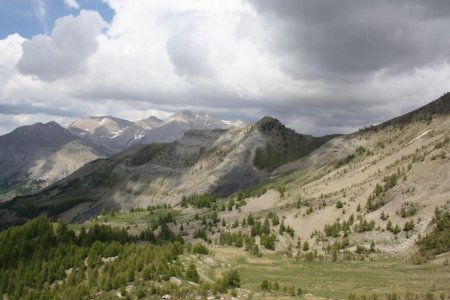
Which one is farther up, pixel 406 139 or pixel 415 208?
pixel 406 139

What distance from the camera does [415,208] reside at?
8875 centimetres

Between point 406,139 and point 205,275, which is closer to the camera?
point 205,275

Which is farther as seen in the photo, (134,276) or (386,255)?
(386,255)

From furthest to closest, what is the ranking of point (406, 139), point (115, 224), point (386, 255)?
1. point (406, 139)
2. point (115, 224)
3. point (386, 255)

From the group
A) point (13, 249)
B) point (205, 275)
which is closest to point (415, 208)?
point (205, 275)

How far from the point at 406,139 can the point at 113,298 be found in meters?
152

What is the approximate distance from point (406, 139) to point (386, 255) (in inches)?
4613

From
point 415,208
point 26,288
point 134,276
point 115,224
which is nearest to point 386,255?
point 415,208

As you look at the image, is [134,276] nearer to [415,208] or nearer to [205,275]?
[205,275]

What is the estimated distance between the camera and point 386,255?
74250mm

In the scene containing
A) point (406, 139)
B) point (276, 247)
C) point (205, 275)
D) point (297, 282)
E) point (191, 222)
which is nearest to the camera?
point (297, 282)

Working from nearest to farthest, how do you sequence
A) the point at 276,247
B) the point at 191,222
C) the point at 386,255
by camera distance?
the point at 386,255, the point at 276,247, the point at 191,222

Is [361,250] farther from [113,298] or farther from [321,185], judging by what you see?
[321,185]

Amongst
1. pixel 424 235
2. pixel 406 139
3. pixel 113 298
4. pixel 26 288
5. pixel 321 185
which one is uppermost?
pixel 406 139
